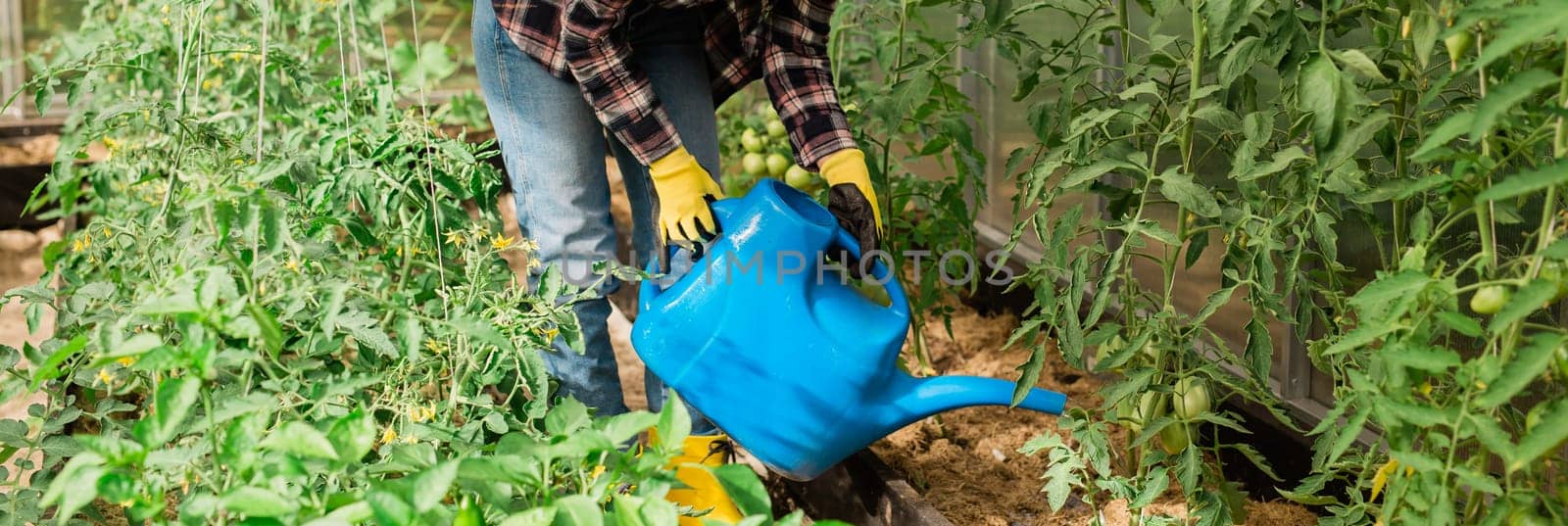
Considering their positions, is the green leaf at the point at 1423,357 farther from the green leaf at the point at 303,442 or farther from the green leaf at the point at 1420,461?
the green leaf at the point at 303,442

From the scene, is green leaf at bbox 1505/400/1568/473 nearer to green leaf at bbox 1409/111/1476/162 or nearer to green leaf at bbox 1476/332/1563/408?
green leaf at bbox 1476/332/1563/408

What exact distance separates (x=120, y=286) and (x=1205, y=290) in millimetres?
1640

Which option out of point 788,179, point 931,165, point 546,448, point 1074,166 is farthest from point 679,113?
point 931,165

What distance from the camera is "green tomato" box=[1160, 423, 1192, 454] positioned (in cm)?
161

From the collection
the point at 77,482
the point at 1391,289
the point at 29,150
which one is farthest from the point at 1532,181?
the point at 29,150

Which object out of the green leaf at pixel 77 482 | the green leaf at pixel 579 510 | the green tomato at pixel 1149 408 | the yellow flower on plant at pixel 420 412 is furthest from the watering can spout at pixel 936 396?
the green leaf at pixel 77 482

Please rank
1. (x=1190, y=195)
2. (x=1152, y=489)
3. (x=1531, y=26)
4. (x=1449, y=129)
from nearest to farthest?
(x=1531, y=26)
(x=1449, y=129)
(x=1190, y=195)
(x=1152, y=489)

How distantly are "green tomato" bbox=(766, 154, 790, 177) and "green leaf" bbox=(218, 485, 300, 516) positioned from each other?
1.51 meters

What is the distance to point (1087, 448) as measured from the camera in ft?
5.00

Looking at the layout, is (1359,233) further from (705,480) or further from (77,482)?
(77,482)

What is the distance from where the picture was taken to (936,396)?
1.61 m

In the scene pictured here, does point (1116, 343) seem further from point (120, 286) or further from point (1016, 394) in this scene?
point (120, 286)

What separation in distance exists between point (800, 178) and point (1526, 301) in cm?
136

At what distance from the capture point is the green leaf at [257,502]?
96cm
